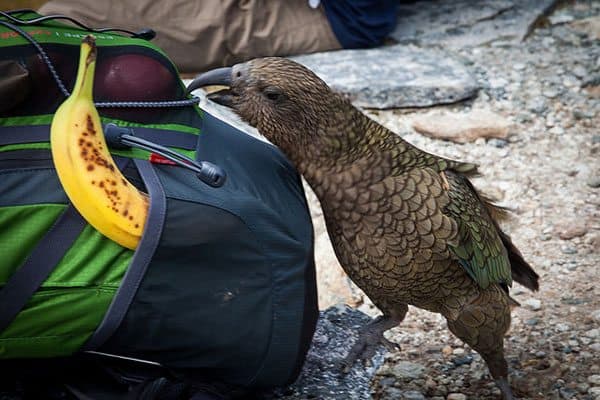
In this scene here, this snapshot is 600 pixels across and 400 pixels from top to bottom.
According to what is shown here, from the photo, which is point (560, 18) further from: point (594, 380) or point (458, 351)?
point (594, 380)

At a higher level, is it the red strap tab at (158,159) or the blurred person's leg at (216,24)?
the red strap tab at (158,159)

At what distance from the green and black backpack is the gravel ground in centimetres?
70

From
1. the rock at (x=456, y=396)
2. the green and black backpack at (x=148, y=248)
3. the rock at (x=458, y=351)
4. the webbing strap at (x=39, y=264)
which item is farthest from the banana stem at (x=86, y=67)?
the rock at (x=458, y=351)

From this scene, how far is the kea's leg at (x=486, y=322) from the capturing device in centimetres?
230

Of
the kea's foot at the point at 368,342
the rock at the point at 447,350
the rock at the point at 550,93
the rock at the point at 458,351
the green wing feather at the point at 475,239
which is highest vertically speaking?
the rock at the point at 550,93

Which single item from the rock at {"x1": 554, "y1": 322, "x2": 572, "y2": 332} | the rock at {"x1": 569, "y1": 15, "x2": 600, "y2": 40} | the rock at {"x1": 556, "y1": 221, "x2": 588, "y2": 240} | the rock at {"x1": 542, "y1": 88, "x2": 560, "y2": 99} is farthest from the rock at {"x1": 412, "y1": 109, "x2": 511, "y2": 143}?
the rock at {"x1": 554, "y1": 322, "x2": 572, "y2": 332}

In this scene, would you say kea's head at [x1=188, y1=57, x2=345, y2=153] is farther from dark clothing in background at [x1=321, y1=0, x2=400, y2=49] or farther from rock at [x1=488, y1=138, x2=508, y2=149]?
dark clothing in background at [x1=321, y1=0, x2=400, y2=49]

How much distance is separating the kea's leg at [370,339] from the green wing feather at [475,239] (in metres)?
0.27

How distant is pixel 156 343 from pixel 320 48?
282 cm

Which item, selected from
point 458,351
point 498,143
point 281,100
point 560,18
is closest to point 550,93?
point 498,143

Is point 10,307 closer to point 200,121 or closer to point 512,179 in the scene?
point 200,121

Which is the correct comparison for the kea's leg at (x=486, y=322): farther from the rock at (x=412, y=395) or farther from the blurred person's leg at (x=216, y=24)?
the blurred person's leg at (x=216, y=24)

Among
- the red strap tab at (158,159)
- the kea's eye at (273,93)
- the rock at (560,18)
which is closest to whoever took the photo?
the red strap tab at (158,159)

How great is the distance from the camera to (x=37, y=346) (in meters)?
1.84
